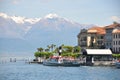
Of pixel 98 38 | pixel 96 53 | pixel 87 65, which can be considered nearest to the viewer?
pixel 87 65

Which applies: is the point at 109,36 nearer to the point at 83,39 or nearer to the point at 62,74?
the point at 83,39

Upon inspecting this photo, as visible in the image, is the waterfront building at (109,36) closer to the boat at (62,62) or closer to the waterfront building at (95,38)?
the waterfront building at (95,38)

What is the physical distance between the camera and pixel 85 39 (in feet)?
505

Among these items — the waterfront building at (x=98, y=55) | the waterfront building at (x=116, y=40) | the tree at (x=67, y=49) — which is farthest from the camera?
the tree at (x=67, y=49)

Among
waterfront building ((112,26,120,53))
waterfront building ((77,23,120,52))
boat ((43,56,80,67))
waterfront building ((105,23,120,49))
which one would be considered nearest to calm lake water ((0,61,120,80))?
boat ((43,56,80,67))

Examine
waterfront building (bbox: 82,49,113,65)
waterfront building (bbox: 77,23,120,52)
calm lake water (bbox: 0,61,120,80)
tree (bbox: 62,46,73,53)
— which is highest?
waterfront building (bbox: 77,23,120,52)

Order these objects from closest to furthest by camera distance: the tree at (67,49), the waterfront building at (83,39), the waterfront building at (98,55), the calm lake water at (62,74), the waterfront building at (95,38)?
the calm lake water at (62,74), the waterfront building at (98,55), the waterfront building at (95,38), the waterfront building at (83,39), the tree at (67,49)

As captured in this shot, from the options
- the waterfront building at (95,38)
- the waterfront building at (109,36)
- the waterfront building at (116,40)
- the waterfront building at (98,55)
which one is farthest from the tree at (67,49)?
the waterfront building at (98,55)

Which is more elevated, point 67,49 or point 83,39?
point 83,39

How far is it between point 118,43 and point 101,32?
49.1ft

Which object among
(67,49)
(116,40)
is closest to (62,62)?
(116,40)

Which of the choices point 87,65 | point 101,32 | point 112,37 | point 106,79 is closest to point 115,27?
point 112,37

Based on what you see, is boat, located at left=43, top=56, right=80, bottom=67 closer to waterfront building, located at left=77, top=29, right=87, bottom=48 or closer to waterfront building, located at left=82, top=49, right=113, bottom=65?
waterfront building, located at left=82, top=49, right=113, bottom=65

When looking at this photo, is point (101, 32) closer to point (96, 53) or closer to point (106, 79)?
point (96, 53)
